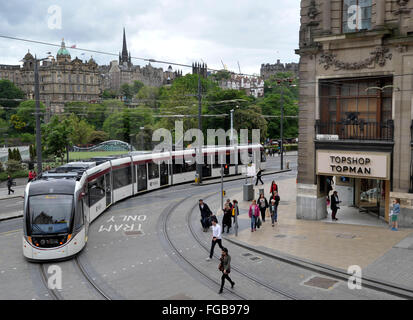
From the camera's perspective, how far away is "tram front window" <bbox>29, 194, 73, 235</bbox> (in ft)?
50.9

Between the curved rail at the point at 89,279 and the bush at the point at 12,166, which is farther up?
the bush at the point at 12,166

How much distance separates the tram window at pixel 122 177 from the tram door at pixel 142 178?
1.30 metres

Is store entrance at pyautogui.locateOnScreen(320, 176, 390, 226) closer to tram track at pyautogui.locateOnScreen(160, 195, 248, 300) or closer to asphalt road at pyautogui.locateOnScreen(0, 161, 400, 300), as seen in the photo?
asphalt road at pyautogui.locateOnScreen(0, 161, 400, 300)

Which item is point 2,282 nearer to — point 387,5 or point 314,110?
point 314,110

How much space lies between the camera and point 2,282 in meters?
13.8

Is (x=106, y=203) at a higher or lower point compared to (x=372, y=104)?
lower

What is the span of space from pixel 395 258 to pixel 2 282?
41.7 ft

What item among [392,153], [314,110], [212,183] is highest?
[314,110]

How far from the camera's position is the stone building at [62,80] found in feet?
488

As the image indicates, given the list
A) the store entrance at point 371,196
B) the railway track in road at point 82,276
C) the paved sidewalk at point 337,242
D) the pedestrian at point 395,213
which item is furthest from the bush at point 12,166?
the pedestrian at point 395,213

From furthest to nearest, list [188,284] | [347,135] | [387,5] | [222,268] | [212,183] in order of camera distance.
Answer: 1. [212,183]
2. [347,135]
3. [387,5]
4. [188,284]
5. [222,268]

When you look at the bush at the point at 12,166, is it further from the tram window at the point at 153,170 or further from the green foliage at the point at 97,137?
the green foliage at the point at 97,137

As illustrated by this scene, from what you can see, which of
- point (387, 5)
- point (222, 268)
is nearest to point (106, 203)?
point (222, 268)

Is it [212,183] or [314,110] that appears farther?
[212,183]
